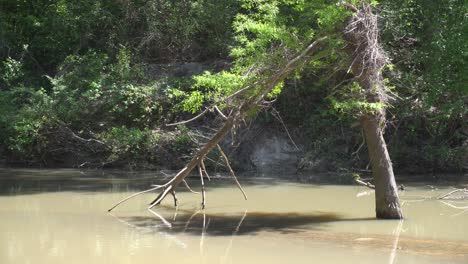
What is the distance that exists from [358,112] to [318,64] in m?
1.25

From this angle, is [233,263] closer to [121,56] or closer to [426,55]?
[426,55]

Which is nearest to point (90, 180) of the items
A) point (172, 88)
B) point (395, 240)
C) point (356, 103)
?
point (172, 88)

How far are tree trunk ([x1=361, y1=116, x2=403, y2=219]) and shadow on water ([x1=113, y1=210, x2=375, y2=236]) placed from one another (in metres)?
0.40

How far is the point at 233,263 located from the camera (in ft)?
30.4

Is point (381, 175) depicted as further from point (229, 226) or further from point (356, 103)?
point (229, 226)

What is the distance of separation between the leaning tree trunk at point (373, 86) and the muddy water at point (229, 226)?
0.42 m

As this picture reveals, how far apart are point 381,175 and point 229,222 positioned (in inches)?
114

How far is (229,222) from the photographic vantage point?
12414mm

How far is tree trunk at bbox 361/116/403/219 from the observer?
1241 centimetres

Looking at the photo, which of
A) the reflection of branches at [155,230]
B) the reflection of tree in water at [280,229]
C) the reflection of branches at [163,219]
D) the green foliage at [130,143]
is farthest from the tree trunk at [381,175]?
the green foliage at [130,143]

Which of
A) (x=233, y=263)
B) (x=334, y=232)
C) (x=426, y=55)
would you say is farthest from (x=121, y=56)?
(x=233, y=263)

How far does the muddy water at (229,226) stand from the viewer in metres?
9.66

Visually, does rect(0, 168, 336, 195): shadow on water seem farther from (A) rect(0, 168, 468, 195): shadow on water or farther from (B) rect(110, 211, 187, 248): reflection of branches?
(B) rect(110, 211, 187, 248): reflection of branches

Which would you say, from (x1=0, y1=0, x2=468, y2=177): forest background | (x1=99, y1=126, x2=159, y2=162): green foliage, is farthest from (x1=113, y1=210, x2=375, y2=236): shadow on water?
(x1=99, y1=126, x2=159, y2=162): green foliage
